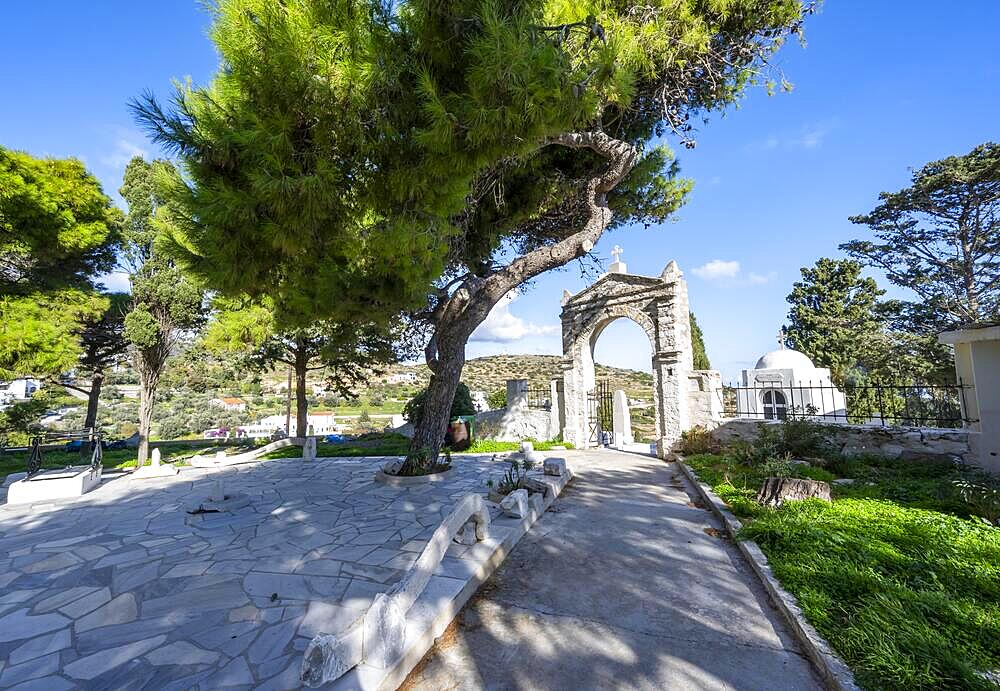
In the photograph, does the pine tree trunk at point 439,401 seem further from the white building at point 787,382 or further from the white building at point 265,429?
the white building at point 265,429

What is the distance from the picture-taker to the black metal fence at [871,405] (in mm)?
6887

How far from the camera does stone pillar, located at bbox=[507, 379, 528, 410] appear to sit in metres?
13.0

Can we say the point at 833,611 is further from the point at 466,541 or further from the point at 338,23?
the point at 338,23

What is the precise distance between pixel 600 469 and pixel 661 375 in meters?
3.39

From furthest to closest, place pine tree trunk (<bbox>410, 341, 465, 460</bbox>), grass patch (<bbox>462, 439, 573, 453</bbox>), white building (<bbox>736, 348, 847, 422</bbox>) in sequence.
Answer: white building (<bbox>736, 348, 847, 422</bbox>), grass patch (<bbox>462, 439, 573, 453</bbox>), pine tree trunk (<bbox>410, 341, 465, 460</bbox>)

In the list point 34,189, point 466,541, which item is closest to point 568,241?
point 466,541

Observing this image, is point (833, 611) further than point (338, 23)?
No

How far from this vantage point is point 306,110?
15.3ft

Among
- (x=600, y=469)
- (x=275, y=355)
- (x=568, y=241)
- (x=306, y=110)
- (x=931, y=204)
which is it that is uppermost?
(x=931, y=204)

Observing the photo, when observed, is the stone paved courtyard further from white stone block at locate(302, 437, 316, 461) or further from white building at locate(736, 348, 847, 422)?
white building at locate(736, 348, 847, 422)

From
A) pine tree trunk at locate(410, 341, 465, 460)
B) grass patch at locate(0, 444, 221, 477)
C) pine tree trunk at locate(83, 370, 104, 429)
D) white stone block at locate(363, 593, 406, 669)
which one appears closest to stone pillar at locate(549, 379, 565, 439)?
pine tree trunk at locate(410, 341, 465, 460)

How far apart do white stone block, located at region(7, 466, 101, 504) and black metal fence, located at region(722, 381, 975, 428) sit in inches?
505

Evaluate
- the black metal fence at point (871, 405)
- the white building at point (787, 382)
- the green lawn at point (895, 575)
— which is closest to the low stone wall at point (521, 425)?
the black metal fence at point (871, 405)

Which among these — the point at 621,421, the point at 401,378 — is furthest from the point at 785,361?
the point at 401,378
